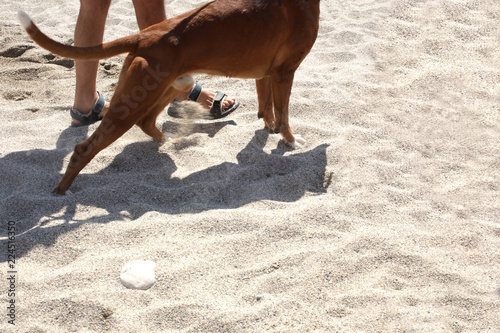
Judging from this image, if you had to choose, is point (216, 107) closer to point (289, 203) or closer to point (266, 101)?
point (266, 101)

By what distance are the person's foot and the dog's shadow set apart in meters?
0.24

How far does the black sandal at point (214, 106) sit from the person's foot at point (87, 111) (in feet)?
1.82

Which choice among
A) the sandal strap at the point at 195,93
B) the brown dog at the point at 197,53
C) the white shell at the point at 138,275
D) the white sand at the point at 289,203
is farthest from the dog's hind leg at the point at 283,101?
the white shell at the point at 138,275

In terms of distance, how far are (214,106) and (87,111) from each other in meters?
0.99

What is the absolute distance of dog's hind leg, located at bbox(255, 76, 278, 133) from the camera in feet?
12.9

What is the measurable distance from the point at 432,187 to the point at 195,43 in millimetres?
1763

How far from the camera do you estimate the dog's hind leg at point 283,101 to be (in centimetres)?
360

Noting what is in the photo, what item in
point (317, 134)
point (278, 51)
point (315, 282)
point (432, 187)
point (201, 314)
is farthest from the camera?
point (317, 134)

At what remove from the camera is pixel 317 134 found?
3.92m

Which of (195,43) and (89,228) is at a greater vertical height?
(195,43)

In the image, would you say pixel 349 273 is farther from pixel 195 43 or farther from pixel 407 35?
pixel 407 35

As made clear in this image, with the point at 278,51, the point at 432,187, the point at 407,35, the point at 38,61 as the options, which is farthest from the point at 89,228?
the point at 407,35

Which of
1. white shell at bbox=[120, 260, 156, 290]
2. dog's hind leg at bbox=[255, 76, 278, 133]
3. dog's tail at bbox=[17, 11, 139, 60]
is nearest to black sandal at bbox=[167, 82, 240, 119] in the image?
dog's hind leg at bbox=[255, 76, 278, 133]

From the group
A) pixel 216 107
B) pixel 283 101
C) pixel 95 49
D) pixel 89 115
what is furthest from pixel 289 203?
pixel 89 115
